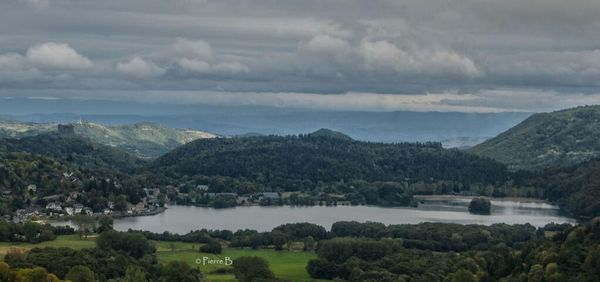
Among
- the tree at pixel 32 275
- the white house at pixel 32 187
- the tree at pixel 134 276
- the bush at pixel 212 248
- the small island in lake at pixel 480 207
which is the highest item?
the white house at pixel 32 187

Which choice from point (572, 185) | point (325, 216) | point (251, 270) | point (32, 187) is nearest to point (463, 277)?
point (251, 270)

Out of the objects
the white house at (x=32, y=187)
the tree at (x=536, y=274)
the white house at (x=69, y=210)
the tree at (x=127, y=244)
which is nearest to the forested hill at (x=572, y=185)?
the white house at (x=69, y=210)

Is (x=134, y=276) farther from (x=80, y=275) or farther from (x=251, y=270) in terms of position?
(x=251, y=270)

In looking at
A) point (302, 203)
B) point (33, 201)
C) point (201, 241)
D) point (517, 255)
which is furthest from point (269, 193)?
point (517, 255)

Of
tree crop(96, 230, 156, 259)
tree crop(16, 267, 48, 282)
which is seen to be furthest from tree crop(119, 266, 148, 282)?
tree crop(96, 230, 156, 259)

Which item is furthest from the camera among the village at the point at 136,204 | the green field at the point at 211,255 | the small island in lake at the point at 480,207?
A: the small island in lake at the point at 480,207

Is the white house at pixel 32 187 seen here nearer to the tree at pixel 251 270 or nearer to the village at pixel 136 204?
the village at pixel 136 204

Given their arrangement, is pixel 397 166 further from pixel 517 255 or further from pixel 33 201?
pixel 517 255
